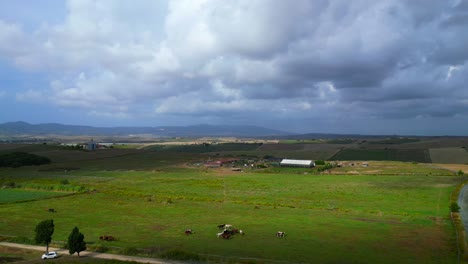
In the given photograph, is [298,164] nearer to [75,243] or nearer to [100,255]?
[100,255]

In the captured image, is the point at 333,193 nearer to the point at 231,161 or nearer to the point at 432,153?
the point at 231,161

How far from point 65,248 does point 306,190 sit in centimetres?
4545

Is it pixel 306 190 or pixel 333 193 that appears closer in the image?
pixel 333 193

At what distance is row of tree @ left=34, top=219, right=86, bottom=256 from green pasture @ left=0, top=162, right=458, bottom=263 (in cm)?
250

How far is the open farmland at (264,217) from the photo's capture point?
31391 mm

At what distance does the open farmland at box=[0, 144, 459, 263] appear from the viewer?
1236 inches

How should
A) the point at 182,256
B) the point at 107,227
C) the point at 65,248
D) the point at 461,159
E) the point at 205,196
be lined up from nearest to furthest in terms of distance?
1. the point at 182,256
2. the point at 65,248
3. the point at 107,227
4. the point at 205,196
5. the point at 461,159

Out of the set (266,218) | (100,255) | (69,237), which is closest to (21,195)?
(69,237)

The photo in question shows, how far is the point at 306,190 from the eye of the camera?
224ft

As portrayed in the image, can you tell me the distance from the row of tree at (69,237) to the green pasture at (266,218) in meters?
2.50

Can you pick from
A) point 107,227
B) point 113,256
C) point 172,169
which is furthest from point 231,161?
point 113,256

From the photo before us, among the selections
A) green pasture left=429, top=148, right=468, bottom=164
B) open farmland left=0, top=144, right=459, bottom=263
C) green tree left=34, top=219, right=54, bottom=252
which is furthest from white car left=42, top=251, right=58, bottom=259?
green pasture left=429, top=148, right=468, bottom=164

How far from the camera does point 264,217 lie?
147 ft

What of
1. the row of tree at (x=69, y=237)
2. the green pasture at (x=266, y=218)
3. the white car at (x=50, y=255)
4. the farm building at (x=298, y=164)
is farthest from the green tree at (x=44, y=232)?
the farm building at (x=298, y=164)
